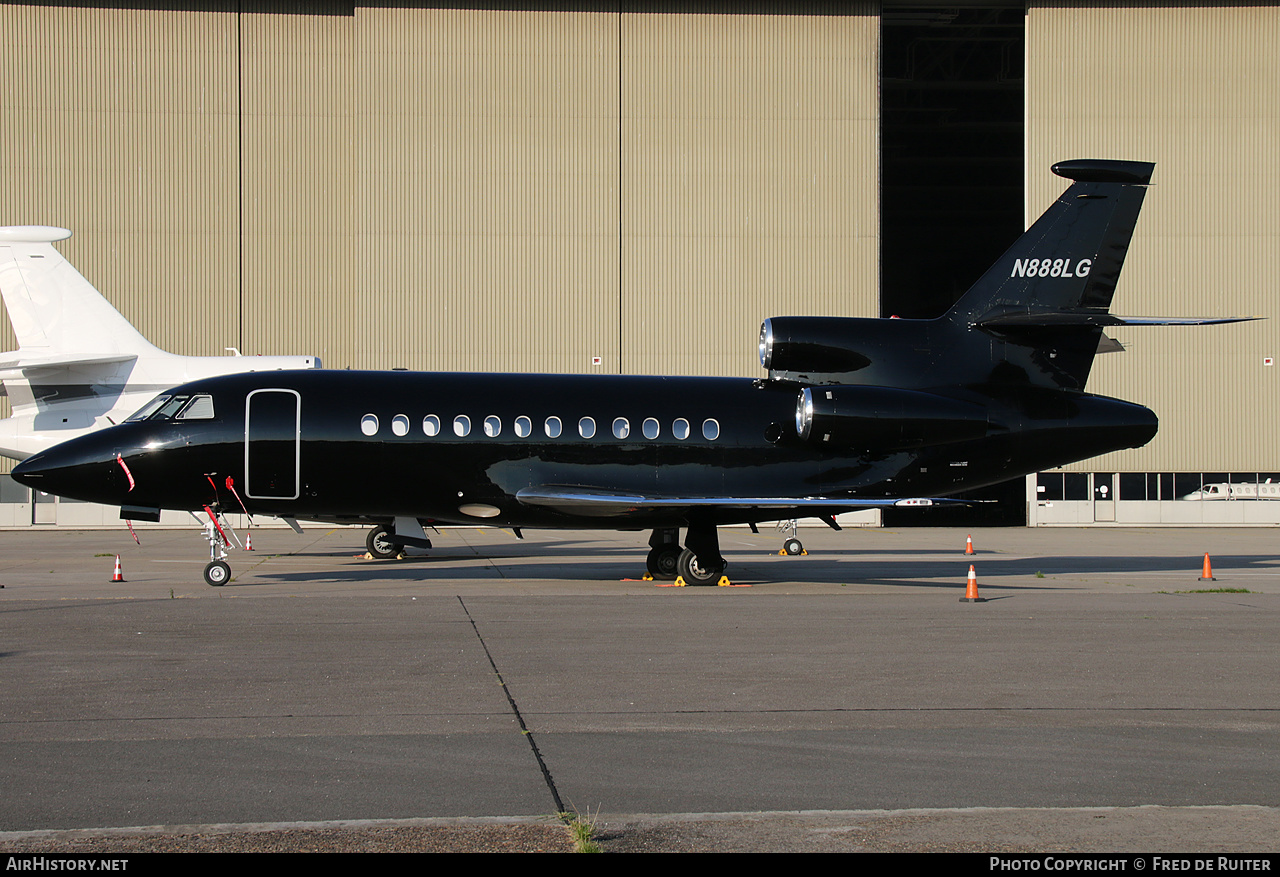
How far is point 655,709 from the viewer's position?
9.12m

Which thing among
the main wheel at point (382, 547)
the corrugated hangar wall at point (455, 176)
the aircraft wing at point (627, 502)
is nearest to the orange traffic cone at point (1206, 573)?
the aircraft wing at point (627, 502)

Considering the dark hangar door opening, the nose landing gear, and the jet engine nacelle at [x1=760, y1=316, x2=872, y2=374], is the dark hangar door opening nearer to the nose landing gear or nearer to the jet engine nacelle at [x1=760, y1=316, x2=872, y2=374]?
the jet engine nacelle at [x1=760, y1=316, x2=872, y2=374]

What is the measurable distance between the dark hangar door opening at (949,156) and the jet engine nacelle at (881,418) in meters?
26.6

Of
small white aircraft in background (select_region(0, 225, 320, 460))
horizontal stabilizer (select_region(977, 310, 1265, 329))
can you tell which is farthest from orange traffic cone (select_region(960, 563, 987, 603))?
small white aircraft in background (select_region(0, 225, 320, 460))

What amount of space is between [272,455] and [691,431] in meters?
7.20

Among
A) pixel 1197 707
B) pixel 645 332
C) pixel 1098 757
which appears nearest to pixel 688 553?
pixel 1197 707

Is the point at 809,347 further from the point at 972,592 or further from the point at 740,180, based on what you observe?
the point at 740,180

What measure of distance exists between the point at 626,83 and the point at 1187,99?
21123 mm

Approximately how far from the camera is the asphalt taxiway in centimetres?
630

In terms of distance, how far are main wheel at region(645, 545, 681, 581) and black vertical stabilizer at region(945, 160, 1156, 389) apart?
274 inches

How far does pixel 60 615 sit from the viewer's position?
14555mm

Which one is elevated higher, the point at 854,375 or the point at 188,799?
the point at 854,375

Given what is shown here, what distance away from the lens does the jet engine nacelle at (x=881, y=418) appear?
744 inches

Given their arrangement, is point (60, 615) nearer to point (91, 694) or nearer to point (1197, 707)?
point (91, 694)
